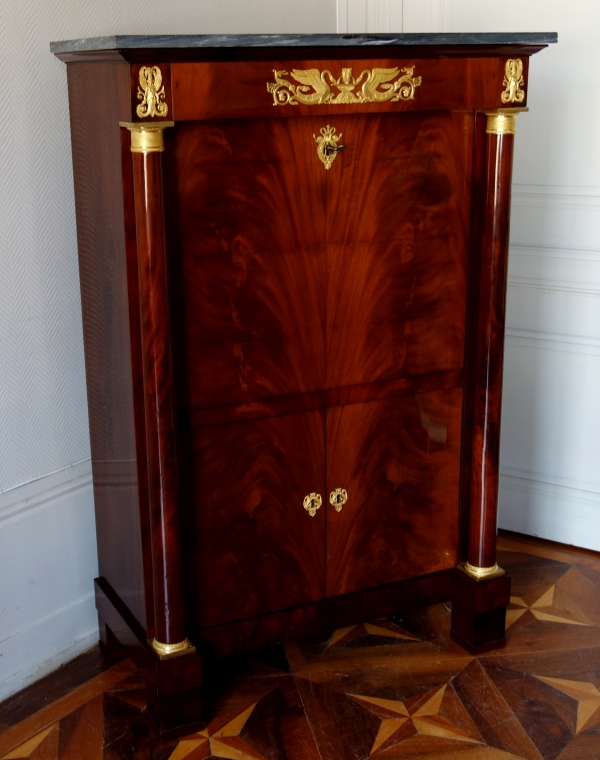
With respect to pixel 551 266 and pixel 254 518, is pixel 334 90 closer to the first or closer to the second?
pixel 254 518

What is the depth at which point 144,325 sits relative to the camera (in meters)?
1.66

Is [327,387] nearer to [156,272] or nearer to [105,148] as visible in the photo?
[156,272]

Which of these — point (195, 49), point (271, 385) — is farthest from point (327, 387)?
point (195, 49)

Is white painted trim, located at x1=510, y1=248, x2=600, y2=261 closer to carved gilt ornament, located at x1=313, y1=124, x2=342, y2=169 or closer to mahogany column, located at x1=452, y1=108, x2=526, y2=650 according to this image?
mahogany column, located at x1=452, y1=108, x2=526, y2=650

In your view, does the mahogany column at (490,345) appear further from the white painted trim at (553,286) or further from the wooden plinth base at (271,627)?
the white painted trim at (553,286)

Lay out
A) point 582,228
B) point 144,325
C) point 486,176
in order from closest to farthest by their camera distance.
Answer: point 144,325 → point 486,176 → point 582,228

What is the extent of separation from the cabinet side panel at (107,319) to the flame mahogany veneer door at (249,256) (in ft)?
0.41

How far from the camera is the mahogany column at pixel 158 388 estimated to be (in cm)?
158

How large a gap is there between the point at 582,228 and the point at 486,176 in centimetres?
70

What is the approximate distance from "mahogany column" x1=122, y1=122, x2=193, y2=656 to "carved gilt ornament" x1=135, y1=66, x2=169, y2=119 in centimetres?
2

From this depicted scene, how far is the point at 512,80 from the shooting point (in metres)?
1.86

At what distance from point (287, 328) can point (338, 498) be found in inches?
15.7

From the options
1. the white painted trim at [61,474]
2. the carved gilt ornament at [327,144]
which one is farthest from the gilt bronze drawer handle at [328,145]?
the white painted trim at [61,474]

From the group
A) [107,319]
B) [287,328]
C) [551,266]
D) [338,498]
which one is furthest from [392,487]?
[551,266]
